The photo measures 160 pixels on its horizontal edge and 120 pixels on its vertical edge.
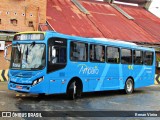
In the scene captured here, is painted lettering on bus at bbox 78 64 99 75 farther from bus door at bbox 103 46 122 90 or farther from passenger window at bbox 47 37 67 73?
passenger window at bbox 47 37 67 73

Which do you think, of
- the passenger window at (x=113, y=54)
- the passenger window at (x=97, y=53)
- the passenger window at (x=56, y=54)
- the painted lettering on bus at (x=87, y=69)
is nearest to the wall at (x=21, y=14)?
the passenger window at (x=113, y=54)

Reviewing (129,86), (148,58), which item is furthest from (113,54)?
(148,58)

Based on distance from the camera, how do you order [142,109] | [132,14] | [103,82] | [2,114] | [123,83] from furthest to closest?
[132,14] < [123,83] < [103,82] < [142,109] < [2,114]

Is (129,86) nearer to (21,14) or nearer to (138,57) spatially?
(138,57)

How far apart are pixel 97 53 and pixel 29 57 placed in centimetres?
391

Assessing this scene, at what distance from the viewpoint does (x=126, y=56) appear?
19344 millimetres

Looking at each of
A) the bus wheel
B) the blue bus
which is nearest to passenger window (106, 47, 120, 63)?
the blue bus

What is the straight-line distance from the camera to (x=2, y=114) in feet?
34.3

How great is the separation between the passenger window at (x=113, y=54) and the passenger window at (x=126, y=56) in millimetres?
462

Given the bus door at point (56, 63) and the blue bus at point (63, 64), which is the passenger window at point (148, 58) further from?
the bus door at point (56, 63)

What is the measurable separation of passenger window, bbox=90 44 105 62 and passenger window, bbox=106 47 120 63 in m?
0.45

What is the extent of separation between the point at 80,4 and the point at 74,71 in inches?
1079

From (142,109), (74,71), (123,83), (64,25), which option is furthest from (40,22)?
(142,109)

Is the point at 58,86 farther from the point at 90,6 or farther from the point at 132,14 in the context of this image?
the point at 132,14
